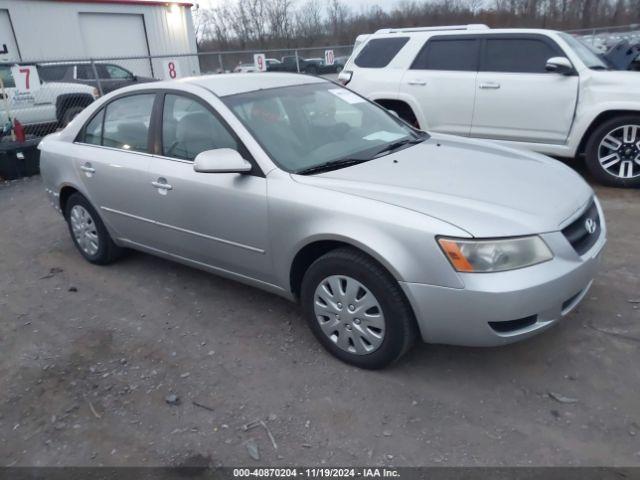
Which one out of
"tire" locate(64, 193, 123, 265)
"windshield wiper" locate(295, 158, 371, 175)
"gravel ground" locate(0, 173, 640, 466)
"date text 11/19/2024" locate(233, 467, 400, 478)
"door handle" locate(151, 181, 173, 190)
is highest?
"windshield wiper" locate(295, 158, 371, 175)

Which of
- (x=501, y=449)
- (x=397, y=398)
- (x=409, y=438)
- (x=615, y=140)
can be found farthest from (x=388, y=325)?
(x=615, y=140)

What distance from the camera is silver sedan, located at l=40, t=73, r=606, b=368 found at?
260cm

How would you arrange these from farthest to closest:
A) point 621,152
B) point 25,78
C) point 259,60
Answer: point 259,60
point 25,78
point 621,152

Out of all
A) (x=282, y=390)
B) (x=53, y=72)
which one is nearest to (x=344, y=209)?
(x=282, y=390)

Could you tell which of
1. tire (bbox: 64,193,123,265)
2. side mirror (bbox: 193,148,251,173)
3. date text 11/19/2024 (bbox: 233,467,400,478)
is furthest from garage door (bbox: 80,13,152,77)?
date text 11/19/2024 (bbox: 233,467,400,478)

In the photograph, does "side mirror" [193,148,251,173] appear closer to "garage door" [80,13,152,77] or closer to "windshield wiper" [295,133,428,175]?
"windshield wiper" [295,133,428,175]

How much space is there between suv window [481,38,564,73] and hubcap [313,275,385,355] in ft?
15.3

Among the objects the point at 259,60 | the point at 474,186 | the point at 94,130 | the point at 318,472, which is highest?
the point at 259,60

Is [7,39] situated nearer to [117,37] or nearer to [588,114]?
[117,37]

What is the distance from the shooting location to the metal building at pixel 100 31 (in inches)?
752

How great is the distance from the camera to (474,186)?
2.95m

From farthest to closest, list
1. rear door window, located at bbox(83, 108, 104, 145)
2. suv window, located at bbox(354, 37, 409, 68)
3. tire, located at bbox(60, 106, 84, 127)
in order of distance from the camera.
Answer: tire, located at bbox(60, 106, 84, 127), suv window, located at bbox(354, 37, 409, 68), rear door window, located at bbox(83, 108, 104, 145)

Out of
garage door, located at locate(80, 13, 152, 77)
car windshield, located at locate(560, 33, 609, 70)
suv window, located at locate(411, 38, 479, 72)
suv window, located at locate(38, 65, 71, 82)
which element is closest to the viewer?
car windshield, located at locate(560, 33, 609, 70)

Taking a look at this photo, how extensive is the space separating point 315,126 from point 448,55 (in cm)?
403
